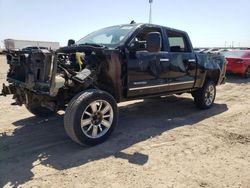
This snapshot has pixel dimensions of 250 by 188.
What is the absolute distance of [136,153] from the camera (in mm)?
4539

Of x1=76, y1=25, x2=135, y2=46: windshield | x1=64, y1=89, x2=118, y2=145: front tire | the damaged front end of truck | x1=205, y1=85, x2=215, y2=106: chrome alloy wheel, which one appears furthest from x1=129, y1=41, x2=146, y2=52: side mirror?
x1=205, y1=85, x2=215, y2=106: chrome alloy wheel

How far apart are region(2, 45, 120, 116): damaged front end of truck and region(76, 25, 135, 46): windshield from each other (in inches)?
20.7

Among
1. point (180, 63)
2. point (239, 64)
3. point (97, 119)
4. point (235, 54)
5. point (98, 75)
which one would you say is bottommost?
point (97, 119)

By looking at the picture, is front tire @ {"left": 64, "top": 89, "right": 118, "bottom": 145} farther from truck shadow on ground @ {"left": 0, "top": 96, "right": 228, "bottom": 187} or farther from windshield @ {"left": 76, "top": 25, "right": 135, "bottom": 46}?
windshield @ {"left": 76, "top": 25, "right": 135, "bottom": 46}

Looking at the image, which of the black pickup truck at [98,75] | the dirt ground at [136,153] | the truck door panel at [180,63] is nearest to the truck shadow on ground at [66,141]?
the dirt ground at [136,153]

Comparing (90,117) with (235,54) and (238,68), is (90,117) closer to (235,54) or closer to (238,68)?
(238,68)

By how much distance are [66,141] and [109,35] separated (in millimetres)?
2201

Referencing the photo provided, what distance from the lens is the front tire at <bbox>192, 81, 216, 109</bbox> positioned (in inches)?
297

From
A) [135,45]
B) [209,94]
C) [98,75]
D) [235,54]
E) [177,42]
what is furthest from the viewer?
[235,54]

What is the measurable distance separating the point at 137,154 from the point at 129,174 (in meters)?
0.67

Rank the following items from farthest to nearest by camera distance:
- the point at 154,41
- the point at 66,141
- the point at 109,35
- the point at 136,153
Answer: the point at 109,35, the point at 154,41, the point at 66,141, the point at 136,153

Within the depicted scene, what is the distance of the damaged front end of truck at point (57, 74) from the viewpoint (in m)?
4.59

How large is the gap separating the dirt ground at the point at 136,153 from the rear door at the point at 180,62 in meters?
0.76

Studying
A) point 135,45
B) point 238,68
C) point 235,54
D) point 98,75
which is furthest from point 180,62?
point 235,54
